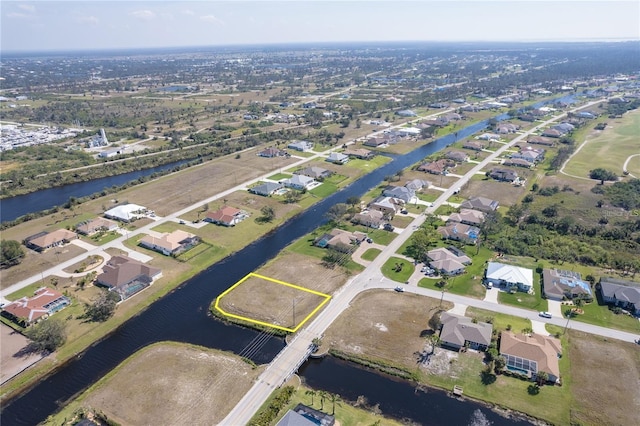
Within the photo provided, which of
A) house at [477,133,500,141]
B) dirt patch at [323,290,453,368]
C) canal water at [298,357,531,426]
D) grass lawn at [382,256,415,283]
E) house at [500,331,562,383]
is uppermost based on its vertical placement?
house at [477,133,500,141]

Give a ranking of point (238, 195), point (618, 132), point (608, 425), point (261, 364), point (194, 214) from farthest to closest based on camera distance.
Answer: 1. point (618, 132)
2. point (238, 195)
3. point (194, 214)
4. point (261, 364)
5. point (608, 425)

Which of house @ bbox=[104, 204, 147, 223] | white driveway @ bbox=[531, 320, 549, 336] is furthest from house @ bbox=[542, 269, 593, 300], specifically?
house @ bbox=[104, 204, 147, 223]

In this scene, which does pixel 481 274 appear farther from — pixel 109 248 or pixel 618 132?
pixel 618 132

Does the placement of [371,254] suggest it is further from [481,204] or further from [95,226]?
[95,226]

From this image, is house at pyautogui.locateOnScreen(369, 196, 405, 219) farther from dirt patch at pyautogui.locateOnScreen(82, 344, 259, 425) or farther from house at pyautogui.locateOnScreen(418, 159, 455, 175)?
dirt patch at pyautogui.locateOnScreen(82, 344, 259, 425)

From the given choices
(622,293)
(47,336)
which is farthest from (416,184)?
(47,336)

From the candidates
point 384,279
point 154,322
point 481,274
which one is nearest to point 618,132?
point 481,274
